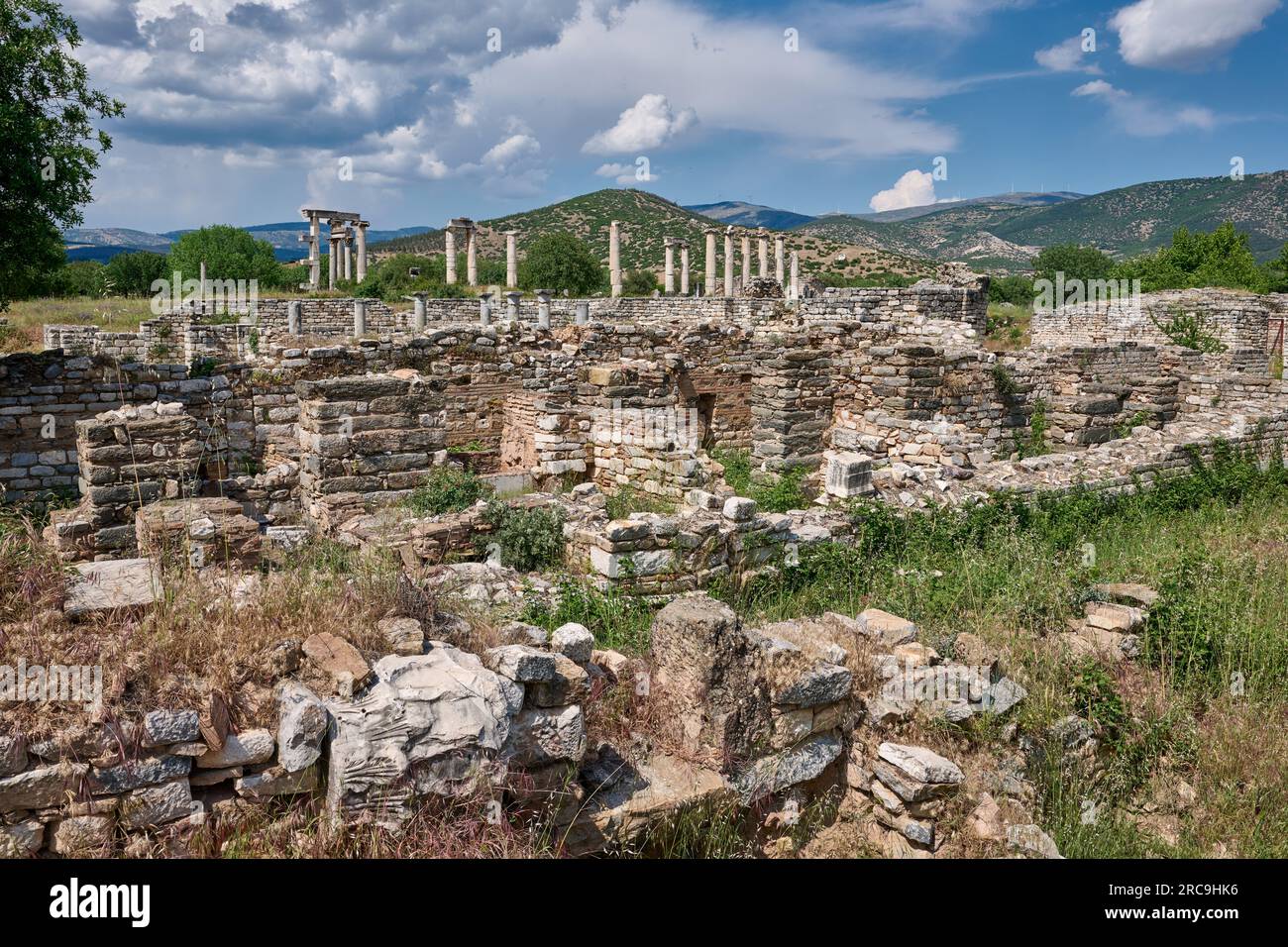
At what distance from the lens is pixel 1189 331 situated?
21.0 meters

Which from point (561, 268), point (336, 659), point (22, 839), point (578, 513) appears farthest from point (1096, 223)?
point (22, 839)

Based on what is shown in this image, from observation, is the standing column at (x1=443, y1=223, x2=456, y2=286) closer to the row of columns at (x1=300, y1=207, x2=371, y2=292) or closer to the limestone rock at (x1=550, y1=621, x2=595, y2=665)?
the row of columns at (x1=300, y1=207, x2=371, y2=292)

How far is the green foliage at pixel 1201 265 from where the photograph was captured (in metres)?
36.0

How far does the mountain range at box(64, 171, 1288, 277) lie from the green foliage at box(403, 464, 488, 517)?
52939 millimetres

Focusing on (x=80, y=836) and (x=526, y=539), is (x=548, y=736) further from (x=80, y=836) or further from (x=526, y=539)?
(x=526, y=539)

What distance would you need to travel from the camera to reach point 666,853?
11.8 feet


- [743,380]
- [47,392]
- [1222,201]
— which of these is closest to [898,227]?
[1222,201]

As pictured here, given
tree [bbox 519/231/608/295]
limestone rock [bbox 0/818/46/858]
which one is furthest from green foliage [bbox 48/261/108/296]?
limestone rock [bbox 0/818/46/858]

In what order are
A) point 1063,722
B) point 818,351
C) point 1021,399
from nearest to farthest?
point 1063,722
point 818,351
point 1021,399

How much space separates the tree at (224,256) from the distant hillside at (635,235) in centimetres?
2190
